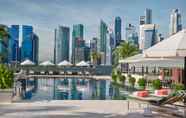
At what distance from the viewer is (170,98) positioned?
8578 mm

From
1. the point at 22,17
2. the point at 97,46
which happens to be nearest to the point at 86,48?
the point at 97,46

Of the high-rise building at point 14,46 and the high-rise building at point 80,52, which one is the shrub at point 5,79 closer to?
the high-rise building at point 14,46

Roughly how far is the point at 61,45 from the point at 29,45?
24.6 meters

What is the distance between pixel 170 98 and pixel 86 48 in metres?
105

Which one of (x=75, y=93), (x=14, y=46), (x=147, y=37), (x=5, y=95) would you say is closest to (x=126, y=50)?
(x=75, y=93)

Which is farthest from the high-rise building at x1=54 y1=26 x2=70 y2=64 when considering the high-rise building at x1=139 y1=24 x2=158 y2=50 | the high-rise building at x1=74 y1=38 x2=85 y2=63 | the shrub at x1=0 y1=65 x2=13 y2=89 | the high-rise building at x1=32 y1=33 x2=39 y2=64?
the shrub at x1=0 y1=65 x2=13 y2=89

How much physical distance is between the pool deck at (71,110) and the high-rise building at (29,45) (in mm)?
84889

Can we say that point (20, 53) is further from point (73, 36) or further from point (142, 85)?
point (142, 85)

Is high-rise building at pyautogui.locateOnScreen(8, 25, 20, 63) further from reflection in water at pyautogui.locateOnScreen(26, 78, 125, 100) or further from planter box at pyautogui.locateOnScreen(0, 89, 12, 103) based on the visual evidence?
planter box at pyautogui.locateOnScreen(0, 89, 12, 103)

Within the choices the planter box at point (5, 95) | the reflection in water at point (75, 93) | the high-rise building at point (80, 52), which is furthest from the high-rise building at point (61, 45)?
the planter box at point (5, 95)

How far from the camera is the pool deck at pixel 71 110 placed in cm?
922

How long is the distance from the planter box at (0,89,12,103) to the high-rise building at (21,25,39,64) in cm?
8454

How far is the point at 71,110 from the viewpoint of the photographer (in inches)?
400

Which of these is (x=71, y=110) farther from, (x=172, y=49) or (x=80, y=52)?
(x=80, y=52)
